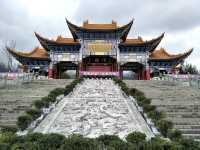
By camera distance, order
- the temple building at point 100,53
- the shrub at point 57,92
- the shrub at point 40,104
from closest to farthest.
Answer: the shrub at point 40,104 < the shrub at point 57,92 < the temple building at point 100,53

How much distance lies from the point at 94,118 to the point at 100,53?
29103 mm

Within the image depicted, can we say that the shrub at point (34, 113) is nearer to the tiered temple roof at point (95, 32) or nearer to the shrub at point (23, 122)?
the shrub at point (23, 122)

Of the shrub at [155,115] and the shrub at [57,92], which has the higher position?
the shrub at [57,92]

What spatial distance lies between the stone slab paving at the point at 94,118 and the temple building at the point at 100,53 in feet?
79.5

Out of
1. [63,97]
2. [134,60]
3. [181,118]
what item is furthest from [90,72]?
[181,118]

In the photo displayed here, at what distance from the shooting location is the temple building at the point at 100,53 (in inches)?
1681

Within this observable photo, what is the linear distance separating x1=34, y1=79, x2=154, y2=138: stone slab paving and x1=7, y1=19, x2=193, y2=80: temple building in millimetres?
24217

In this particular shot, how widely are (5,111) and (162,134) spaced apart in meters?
7.69

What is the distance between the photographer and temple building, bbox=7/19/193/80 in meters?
42.7

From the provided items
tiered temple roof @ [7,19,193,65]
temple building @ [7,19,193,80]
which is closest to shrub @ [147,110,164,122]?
temple building @ [7,19,193,80]

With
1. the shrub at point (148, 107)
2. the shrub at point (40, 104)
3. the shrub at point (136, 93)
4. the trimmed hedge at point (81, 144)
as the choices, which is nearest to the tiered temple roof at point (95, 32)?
the shrub at point (136, 93)

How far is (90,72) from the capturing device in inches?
1619

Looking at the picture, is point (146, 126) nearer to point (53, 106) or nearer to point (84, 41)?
point (53, 106)

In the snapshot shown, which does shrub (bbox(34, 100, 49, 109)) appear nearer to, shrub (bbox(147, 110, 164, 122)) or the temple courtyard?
the temple courtyard
